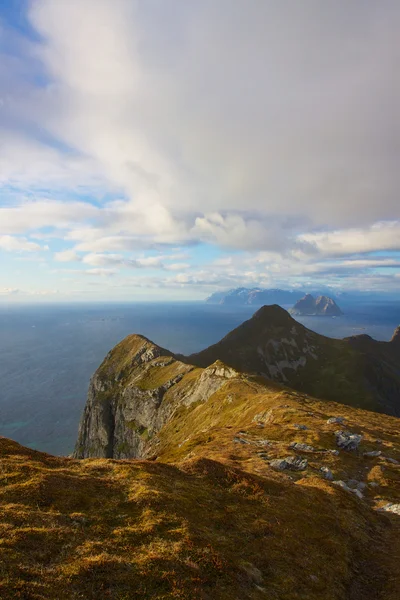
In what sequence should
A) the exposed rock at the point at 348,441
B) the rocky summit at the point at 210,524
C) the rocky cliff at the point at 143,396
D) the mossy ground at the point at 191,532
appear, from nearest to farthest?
the mossy ground at the point at 191,532, the rocky summit at the point at 210,524, the exposed rock at the point at 348,441, the rocky cliff at the point at 143,396

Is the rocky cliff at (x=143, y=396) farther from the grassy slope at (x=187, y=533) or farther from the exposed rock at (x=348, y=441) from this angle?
the grassy slope at (x=187, y=533)

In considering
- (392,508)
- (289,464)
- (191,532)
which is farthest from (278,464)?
(191,532)

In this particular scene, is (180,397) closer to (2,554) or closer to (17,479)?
(17,479)

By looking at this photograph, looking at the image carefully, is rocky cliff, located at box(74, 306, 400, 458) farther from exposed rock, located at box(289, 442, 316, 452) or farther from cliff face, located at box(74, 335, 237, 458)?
exposed rock, located at box(289, 442, 316, 452)

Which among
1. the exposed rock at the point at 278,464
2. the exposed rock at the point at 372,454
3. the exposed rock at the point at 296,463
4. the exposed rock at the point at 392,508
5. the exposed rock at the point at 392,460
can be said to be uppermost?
the exposed rock at the point at 278,464

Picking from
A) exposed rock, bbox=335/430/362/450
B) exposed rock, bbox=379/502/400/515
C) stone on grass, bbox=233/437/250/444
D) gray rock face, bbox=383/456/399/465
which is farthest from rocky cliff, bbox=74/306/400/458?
exposed rock, bbox=379/502/400/515

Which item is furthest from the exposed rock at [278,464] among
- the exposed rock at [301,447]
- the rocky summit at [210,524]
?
the exposed rock at [301,447]

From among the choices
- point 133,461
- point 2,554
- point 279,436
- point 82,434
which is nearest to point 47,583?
point 2,554
